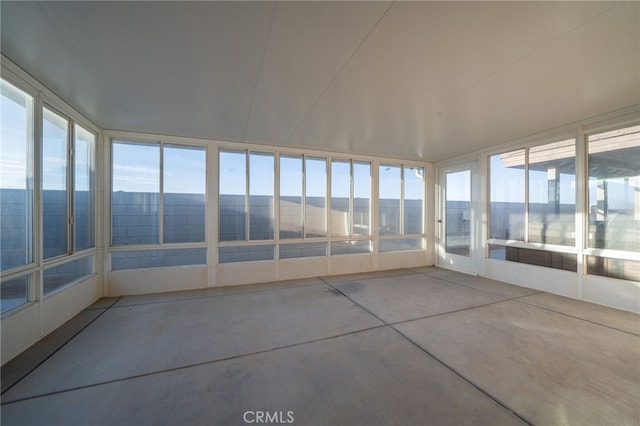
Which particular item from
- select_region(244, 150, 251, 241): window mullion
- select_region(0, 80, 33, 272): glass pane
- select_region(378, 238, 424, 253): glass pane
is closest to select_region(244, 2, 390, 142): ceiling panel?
select_region(244, 150, 251, 241): window mullion

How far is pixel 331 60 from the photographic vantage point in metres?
2.06

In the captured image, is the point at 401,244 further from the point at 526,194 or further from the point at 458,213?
the point at 526,194

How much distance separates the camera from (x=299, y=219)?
16.0ft

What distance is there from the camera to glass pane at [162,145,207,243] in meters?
4.05

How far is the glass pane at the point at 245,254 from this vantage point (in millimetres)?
4363

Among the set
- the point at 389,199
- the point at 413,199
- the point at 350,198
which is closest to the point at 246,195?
the point at 350,198

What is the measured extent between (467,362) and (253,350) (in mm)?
1946

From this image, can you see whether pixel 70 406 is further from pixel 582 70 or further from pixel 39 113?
pixel 582 70

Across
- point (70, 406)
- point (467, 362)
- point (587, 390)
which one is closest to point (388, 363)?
point (467, 362)

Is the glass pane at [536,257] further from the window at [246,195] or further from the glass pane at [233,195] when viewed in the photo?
the glass pane at [233,195]

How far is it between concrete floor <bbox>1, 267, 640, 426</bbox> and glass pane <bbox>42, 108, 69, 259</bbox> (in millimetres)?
1003

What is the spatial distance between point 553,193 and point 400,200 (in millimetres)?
2653

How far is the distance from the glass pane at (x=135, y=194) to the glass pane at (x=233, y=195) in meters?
1.02

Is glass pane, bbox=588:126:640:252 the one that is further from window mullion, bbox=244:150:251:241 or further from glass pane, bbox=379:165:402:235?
window mullion, bbox=244:150:251:241
